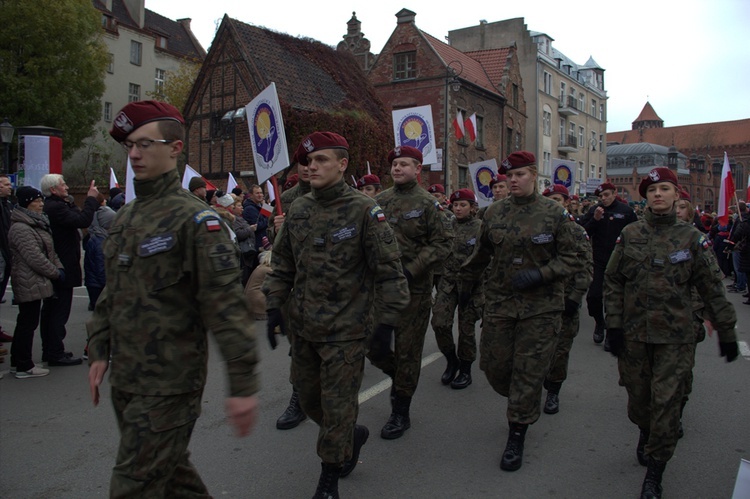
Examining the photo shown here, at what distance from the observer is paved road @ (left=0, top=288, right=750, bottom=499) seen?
4004 millimetres

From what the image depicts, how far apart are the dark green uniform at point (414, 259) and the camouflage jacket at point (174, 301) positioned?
8.11 feet

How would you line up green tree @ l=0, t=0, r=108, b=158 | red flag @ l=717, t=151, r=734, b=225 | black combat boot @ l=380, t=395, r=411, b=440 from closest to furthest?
1. black combat boot @ l=380, t=395, r=411, b=440
2. red flag @ l=717, t=151, r=734, b=225
3. green tree @ l=0, t=0, r=108, b=158

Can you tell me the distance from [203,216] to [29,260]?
4624 millimetres

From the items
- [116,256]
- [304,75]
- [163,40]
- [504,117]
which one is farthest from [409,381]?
[163,40]

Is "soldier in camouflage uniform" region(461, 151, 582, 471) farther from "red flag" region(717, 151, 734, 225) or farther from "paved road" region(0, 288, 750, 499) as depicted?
"red flag" region(717, 151, 734, 225)

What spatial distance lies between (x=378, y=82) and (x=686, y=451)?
3375cm

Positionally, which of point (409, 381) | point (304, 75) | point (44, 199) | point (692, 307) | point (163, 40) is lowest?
point (409, 381)

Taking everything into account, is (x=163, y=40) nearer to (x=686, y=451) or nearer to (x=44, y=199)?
(x=44, y=199)

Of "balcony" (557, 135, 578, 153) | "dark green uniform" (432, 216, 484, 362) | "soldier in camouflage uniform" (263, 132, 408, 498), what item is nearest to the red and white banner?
"dark green uniform" (432, 216, 484, 362)

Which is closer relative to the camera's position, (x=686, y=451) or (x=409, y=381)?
(x=686, y=451)

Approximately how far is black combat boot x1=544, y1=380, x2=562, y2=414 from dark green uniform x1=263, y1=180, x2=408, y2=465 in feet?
8.11

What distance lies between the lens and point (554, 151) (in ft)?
162

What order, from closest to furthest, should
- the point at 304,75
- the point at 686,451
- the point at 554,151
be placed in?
the point at 686,451 < the point at 304,75 < the point at 554,151

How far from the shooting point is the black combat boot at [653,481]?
377 centimetres
